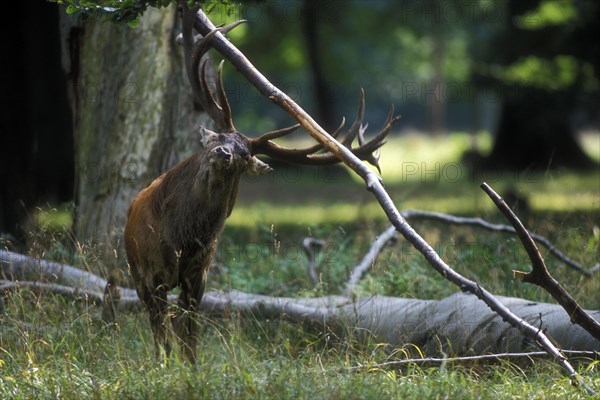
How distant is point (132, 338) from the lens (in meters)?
6.77

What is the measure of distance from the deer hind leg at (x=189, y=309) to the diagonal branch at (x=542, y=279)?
2.22 metres

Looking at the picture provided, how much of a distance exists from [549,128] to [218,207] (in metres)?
16.8

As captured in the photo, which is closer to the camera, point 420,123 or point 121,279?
point 121,279

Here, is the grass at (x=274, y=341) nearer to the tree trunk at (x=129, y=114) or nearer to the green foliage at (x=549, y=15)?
the tree trunk at (x=129, y=114)

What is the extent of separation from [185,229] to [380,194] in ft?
4.67

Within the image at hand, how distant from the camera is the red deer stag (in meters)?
6.71

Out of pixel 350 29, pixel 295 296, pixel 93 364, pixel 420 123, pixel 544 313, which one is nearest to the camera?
pixel 93 364

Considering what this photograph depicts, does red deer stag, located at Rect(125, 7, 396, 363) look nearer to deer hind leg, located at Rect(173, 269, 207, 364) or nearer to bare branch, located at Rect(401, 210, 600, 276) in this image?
deer hind leg, located at Rect(173, 269, 207, 364)

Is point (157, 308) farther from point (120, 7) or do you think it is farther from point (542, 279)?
point (542, 279)

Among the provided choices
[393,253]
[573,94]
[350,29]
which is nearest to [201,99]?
[393,253]

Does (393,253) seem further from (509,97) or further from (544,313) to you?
(509,97)

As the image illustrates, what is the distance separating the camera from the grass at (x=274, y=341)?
17.5 feet

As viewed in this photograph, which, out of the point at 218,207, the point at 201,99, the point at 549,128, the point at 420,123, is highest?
the point at 201,99

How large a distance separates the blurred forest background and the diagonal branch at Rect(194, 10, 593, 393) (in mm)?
400
